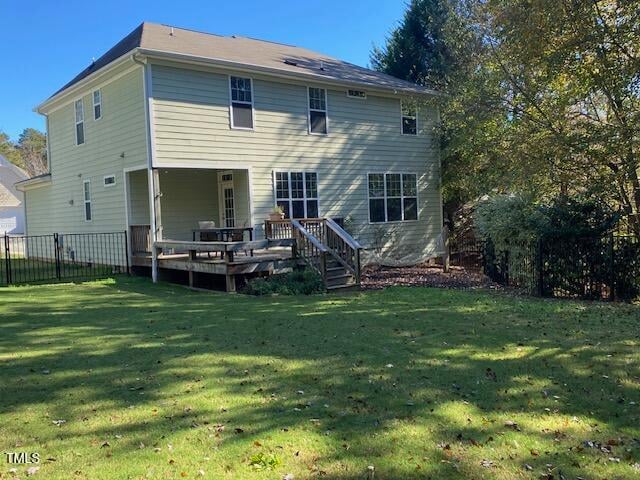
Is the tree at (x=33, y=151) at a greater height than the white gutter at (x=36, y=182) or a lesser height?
greater

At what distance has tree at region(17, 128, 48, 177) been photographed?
60281 millimetres

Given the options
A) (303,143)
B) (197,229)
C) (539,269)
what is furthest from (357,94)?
(539,269)

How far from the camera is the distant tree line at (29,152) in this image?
60.5 meters

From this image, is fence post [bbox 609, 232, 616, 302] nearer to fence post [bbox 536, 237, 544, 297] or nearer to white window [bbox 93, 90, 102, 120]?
fence post [bbox 536, 237, 544, 297]

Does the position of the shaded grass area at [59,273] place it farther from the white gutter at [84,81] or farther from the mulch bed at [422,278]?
the mulch bed at [422,278]

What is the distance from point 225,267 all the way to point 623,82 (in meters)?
8.38

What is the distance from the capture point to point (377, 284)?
1284 cm

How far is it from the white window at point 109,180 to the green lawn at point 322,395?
24.1ft

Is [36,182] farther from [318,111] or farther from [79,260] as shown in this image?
[318,111]

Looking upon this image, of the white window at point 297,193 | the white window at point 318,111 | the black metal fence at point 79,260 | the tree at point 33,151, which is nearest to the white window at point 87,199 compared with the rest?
the black metal fence at point 79,260

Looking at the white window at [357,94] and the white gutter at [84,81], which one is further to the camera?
the white window at [357,94]

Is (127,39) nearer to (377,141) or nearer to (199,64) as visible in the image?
(199,64)

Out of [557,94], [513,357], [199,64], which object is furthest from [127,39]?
[513,357]

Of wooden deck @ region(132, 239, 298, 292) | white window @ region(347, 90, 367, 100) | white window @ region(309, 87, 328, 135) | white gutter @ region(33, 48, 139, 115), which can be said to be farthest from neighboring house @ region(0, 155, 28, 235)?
white window @ region(347, 90, 367, 100)
